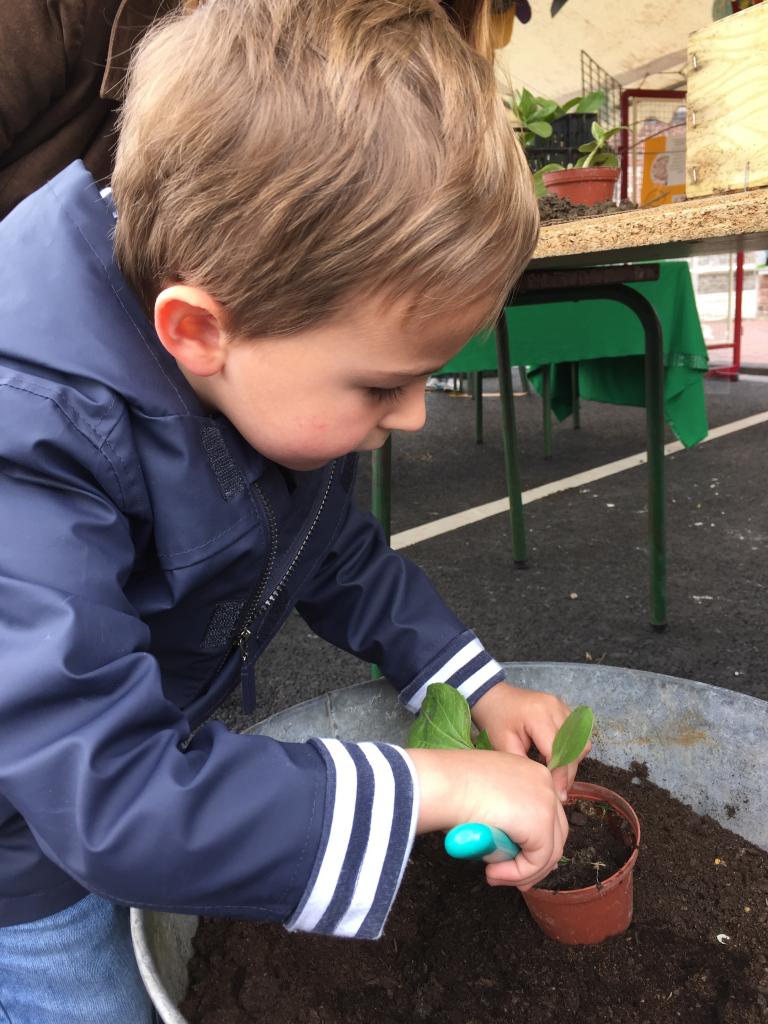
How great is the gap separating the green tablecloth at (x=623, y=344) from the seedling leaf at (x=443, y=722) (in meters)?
1.77

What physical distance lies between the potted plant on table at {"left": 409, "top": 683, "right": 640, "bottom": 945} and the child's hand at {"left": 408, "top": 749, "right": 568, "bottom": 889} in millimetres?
20

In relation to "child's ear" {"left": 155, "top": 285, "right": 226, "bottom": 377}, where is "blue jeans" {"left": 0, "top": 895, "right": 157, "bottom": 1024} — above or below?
below

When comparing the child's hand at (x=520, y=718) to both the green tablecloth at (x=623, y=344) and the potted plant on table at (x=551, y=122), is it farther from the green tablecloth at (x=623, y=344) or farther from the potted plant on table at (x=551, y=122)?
the green tablecloth at (x=623, y=344)

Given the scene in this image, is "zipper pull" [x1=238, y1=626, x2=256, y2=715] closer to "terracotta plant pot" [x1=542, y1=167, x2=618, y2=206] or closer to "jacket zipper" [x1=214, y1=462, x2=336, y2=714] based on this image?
"jacket zipper" [x1=214, y1=462, x2=336, y2=714]

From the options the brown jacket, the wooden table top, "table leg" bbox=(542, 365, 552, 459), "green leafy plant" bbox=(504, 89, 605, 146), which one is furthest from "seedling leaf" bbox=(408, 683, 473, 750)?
"table leg" bbox=(542, 365, 552, 459)

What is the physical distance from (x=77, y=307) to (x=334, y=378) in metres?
0.20

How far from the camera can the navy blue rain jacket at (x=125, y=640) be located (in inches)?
20.4

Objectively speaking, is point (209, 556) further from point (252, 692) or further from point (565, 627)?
point (565, 627)

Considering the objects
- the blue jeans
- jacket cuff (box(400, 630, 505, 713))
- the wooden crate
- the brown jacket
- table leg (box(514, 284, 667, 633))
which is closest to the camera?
the blue jeans

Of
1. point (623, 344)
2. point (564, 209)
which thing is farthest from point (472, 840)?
point (623, 344)

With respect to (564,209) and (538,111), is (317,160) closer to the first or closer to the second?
(564,209)

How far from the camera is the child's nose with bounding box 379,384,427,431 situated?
0.70 meters

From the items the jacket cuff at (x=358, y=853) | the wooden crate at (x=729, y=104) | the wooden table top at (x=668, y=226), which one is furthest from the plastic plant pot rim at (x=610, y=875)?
the wooden crate at (x=729, y=104)

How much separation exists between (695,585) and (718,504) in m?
0.70
